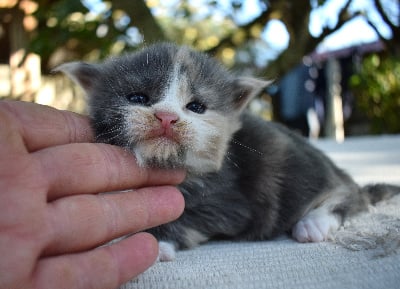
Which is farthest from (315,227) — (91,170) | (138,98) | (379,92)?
(379,92)

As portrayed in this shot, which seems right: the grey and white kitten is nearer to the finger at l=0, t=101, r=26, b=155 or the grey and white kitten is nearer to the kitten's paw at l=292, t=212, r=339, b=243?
the kitten's paw at l=292, t=212, r=339, b=243

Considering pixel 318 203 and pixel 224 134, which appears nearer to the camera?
pixel 224 134

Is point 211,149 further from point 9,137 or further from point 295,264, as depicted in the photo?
point 9,137

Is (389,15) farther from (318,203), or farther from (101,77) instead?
(101,77)

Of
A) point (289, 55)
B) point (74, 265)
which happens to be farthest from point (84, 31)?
point (74, 265)

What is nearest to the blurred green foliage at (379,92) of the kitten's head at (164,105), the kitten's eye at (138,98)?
the kitten's head at (164,105)
